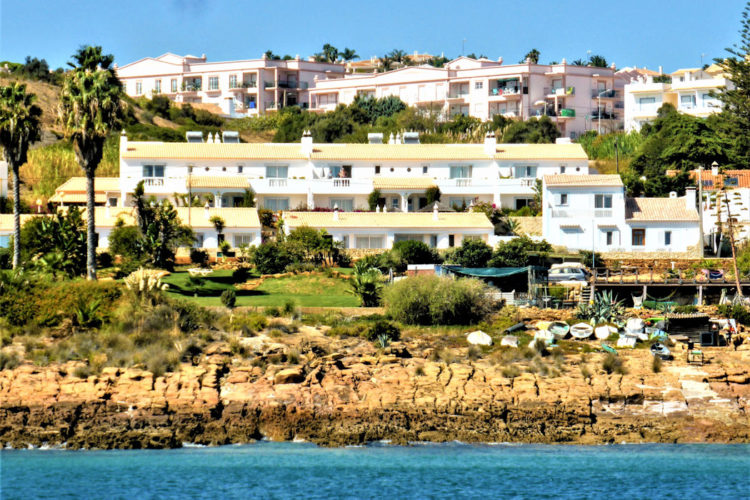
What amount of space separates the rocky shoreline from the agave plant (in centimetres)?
807

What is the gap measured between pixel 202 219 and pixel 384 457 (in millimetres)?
33435

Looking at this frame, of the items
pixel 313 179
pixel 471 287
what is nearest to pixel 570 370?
pixel 471 287

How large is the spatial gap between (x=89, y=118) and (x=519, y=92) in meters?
68.0

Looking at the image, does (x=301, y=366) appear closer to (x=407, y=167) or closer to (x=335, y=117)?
(x=407, y=167)

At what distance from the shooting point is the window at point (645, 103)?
11850 cm

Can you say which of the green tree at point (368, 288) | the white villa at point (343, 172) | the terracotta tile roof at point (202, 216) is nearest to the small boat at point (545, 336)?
the green tree at point (368, 288)

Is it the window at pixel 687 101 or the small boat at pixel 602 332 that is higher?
the window at pixel 687 101

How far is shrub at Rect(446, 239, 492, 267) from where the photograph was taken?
68750 mm

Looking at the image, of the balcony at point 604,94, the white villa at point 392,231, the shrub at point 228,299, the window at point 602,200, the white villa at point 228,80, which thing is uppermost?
the white villa at point 228,80

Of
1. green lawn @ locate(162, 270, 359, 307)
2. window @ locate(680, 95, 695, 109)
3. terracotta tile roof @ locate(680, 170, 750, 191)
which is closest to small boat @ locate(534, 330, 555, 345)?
green lawn @ locate(162, 270, 359, 307)

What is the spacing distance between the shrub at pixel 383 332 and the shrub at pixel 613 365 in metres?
8.18

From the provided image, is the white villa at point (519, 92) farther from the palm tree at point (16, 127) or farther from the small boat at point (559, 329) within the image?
the small boat at point (559, 329)

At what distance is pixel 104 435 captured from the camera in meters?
45.7

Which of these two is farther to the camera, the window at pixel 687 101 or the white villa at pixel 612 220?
the window at pixel 687 101
